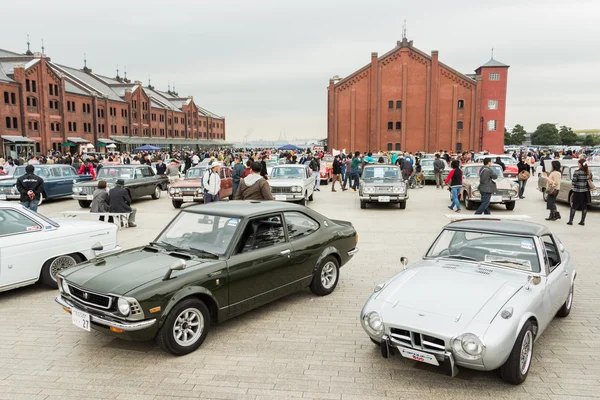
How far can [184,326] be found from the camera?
15.7 feet

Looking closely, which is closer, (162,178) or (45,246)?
(45,246)

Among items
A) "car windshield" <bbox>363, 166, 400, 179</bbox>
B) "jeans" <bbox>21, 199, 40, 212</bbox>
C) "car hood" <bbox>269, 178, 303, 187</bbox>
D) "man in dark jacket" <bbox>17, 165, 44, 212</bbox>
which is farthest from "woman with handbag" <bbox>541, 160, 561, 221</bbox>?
"jeans" <bbox>21, 199, 40, 212</bbox>

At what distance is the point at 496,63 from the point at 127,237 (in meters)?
56.6

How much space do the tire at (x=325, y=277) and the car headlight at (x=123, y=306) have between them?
2.80 metres

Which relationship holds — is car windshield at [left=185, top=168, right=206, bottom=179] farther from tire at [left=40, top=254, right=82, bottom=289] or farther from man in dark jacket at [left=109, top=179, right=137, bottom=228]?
tire at [left=40, top=254, right=82, bottom=289]

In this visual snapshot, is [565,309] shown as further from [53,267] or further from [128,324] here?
[53,267]

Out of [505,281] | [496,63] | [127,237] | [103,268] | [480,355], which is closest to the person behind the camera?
[480,355]

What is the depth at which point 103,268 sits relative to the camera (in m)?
5.02

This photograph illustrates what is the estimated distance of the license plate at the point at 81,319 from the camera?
462cm

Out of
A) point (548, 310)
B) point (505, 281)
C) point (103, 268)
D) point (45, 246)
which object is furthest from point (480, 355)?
point (45, 246)

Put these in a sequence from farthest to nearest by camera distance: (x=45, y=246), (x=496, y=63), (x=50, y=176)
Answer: (x=496, y=63), (x=50, y=176), (x=45, y=246)

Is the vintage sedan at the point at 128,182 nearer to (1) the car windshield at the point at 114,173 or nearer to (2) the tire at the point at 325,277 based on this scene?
(1) the car windshield at the point at 114,173

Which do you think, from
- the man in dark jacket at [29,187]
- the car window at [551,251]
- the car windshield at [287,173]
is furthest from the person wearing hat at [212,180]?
the car window at [551,251]

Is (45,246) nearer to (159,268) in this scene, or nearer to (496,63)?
(159,268)
